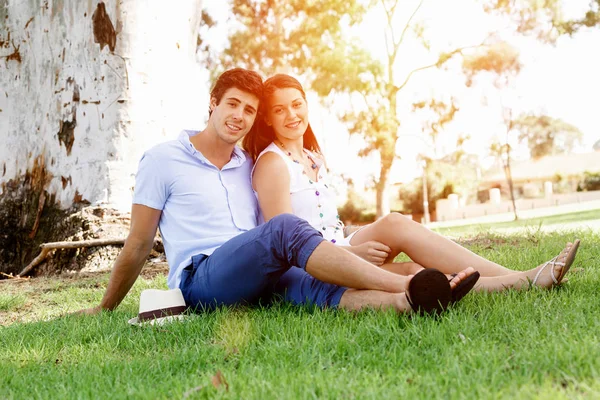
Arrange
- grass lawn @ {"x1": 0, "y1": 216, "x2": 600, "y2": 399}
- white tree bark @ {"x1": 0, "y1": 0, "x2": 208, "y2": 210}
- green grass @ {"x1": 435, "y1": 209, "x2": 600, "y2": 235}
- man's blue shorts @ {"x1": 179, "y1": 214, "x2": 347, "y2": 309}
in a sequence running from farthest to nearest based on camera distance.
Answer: green grass @ {"x1": 435, "y1": 209, "x2": 600, "y2": 235}, white tree bark @ {"x1": 0, "y1": 0, "x2": 208, "y2": 210}, man's blue shorts @ {"x1": 179, "y1": 214, "x2": 347, "y2": 309}, grass lawn @ {"x1": 0, "y1": 216, "x2": 600, "y2": 399}

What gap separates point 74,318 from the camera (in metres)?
3.56

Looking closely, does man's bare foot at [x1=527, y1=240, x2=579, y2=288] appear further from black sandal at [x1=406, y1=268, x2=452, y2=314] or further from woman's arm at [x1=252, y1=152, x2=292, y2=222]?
woman's arm at [x1=252, y1=152, x2=292, y2=222]

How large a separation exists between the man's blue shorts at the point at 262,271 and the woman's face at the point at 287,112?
875 millimetres

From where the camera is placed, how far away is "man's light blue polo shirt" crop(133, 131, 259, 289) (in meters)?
3.35

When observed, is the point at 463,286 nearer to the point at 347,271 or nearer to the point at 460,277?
the point at 460,277

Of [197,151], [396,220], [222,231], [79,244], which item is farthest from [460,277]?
[79,244]

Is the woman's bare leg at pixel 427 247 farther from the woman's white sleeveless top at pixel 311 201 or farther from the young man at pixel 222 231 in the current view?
the young man at pixel 222 231

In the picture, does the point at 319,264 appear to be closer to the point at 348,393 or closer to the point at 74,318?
the point at 348,393

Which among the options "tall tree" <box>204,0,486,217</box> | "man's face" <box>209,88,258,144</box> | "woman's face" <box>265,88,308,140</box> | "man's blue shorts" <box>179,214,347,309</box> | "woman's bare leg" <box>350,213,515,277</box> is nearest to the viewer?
"man's blue shorts" <box>179,214,347,309</box>

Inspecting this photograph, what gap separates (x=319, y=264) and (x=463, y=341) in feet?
2.43

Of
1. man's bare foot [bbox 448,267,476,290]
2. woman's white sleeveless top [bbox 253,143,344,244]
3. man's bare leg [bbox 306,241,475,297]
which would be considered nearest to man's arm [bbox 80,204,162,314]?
woman's white sleeveless top [bbox 253,143,344,244]

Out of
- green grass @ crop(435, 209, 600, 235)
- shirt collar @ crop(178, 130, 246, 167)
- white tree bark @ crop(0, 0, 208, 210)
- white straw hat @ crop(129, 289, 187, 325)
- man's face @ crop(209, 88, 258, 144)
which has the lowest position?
green grass @ crop(435, 209, 600, 235)

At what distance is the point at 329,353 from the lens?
7.41 feet

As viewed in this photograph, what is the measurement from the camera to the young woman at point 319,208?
311cm
